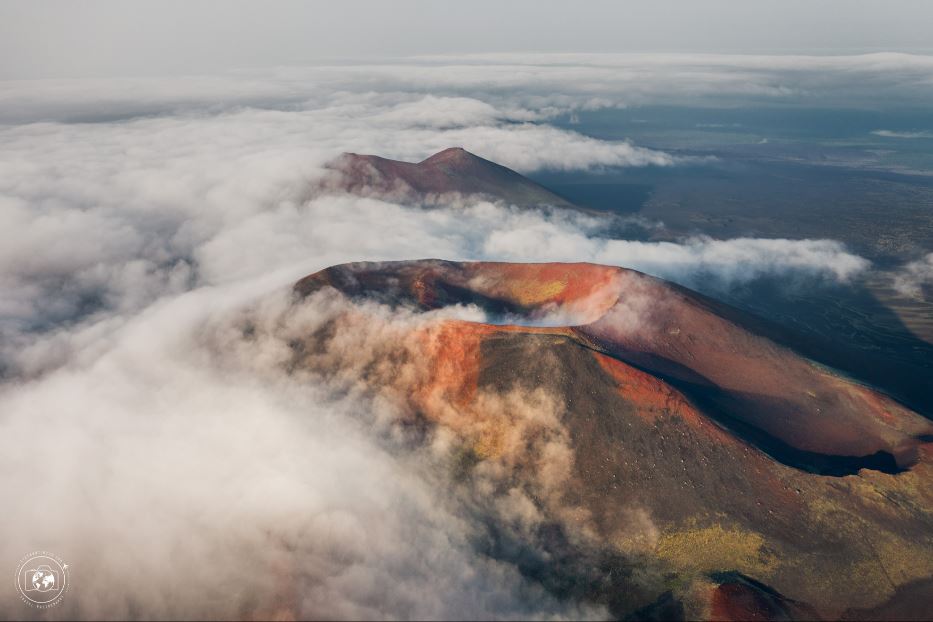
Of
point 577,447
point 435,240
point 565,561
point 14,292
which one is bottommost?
point 14,292

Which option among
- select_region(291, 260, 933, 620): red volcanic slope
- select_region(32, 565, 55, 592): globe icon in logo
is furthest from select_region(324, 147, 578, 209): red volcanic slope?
select_region(32, 565, 55, 592): globe icon in logo

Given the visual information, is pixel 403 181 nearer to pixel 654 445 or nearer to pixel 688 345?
pixel 688 345

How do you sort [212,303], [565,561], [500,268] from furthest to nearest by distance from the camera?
[212,303], [500,268], [565,561]

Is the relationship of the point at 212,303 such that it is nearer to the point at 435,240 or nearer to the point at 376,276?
the point at 376,276

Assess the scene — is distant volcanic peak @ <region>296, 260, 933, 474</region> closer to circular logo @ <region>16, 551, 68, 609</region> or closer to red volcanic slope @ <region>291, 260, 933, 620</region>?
red volcanic slope @ <region>291, 260, 933, 620</region>

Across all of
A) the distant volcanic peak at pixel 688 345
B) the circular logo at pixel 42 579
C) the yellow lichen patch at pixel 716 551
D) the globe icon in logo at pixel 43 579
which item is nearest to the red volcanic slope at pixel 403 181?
the distant volcanic peak at pixel 688 345

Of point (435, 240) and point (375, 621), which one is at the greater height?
point (375, 621)

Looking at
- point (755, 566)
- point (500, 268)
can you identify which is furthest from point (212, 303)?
point (755, 566)
